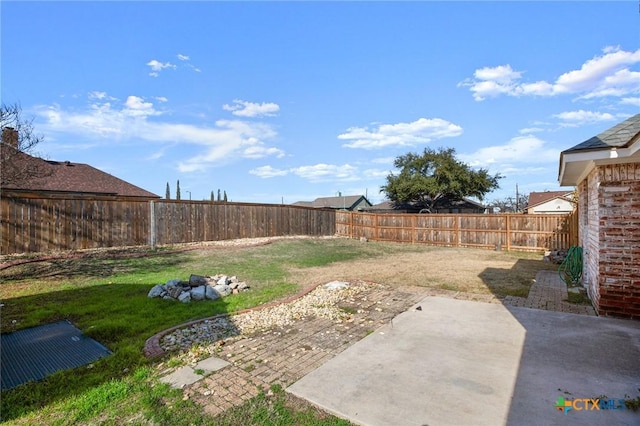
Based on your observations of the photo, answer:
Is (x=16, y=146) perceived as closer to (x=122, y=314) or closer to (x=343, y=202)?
(x=122, y=314)

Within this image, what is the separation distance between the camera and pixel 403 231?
17578 mm

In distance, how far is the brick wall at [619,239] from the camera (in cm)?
438

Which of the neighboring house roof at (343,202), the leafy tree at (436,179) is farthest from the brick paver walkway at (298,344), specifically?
the neighboring house roof at (343,202)

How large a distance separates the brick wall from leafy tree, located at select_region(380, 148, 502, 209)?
3149 centimetres

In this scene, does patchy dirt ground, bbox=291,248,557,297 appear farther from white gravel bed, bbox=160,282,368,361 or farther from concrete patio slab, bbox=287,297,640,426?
concrete patio slab, bbox=287,297,640,426

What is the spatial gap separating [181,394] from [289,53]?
39.9 ft

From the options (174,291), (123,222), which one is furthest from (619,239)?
(123,222)

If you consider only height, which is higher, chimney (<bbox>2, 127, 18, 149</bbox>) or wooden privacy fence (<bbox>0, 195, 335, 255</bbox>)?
chimney (<bbox>2, 127, 18, 149</bbox>)

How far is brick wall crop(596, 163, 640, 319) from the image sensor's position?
4375mm

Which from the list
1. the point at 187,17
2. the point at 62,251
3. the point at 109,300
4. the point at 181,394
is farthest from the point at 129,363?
the point at 62,251

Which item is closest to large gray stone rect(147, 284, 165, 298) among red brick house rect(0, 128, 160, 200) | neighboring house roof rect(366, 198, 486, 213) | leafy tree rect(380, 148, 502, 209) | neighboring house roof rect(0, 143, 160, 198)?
red brick house rect(0, 128, 160, 200)

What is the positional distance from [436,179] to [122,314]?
3547cm

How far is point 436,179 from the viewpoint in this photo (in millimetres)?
35562

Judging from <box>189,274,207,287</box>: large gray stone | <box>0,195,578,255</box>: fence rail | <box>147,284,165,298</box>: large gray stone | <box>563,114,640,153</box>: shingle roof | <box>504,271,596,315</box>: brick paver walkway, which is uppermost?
<box>563,114,640,153</box>: shingle roof
